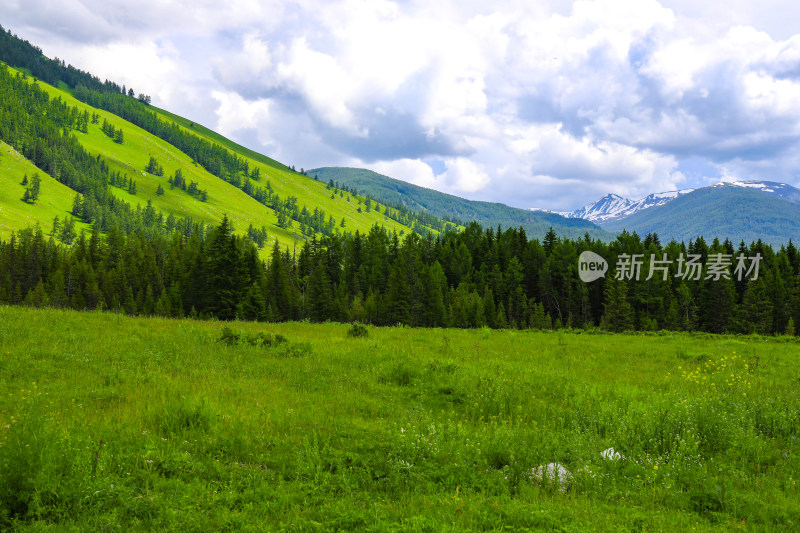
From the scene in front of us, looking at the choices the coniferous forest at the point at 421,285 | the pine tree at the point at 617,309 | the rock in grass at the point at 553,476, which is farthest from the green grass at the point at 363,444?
the pine tree at the point at 617,309

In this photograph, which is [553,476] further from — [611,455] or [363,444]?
[363,444]

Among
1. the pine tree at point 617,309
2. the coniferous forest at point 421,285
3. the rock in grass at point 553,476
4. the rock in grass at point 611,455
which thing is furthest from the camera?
the pine tree at point 617,309

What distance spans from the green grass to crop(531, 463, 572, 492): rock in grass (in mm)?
161

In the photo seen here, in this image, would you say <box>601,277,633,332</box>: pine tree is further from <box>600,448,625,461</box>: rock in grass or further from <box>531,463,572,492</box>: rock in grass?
<box>531,463,572,492</box>: rock in grass

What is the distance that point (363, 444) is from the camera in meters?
8.41

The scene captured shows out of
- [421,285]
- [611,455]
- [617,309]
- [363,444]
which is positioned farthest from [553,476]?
[617,309]

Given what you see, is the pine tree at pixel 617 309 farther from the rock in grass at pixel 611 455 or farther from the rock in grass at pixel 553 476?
the rock in grass at pixel 553 476

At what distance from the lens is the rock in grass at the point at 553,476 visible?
24.4 ft

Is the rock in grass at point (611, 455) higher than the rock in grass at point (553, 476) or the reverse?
higher

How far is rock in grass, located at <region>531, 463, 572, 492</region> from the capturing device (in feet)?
24.4

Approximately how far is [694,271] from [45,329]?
96482mm

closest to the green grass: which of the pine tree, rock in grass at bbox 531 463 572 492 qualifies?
rock in grass at bbox 531 463 572 492

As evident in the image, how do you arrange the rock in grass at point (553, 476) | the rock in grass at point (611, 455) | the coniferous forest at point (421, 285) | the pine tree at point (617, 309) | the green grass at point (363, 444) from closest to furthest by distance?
the green grass at point (363, 444) < the rock in grass at point (553, 476) < the rock in grass at point (611, 455) < the coniferous forest at point (421, 285) < the pine tree at point (617, 309)

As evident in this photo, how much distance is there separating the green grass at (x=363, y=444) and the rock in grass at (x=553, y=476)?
0.16m
